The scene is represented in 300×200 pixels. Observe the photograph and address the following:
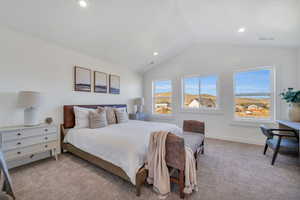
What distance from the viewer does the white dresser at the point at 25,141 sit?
1.98m

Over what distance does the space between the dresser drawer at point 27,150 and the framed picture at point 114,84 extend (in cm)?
215

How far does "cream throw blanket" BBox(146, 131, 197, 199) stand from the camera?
1564 mm

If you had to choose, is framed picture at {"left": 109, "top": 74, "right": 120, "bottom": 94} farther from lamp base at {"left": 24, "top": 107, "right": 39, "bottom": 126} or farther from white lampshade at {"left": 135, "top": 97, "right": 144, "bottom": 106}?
lamp base at {"left": 24, "top": 107, "right": 39, "bottom": 126}

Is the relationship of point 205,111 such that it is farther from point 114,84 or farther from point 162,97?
point 114,84

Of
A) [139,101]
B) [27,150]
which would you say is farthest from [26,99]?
[139,101]

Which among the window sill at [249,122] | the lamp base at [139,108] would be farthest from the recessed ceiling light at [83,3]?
the window sill at [249,122]

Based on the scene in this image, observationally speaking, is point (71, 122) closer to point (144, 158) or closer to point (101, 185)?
point (101, 185)

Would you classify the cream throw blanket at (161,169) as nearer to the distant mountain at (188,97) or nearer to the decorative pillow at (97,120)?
the decorative pillow at (97,120)

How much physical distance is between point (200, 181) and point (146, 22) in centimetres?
334

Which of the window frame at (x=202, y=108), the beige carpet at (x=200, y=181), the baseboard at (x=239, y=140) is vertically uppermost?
the window frame at (x=202, y=108)

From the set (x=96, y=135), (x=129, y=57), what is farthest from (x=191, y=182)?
(x=129, y=57)

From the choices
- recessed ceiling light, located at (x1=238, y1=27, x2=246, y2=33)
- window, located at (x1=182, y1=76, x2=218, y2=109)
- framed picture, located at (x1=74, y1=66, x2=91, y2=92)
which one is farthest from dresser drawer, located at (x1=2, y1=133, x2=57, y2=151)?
recessed ceiling light, located at (x1=238, y1=27, x2=246, y2=33)

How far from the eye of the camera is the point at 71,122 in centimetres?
300

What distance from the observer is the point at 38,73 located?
2.63 meters
